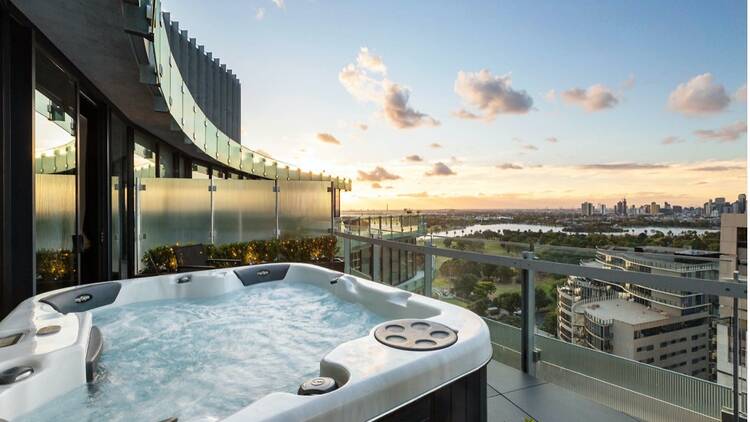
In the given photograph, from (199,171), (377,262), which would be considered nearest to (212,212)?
(199,171)

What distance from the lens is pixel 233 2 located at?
6.06 metres

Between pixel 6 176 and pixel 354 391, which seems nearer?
pixel 354 391

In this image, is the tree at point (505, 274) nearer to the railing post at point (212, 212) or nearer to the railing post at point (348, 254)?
the railing post at point (348, 254)

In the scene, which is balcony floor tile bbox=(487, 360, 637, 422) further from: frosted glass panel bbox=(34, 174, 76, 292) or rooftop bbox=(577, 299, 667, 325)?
frosted glass panel bbox=(34, 174, 76, 292)

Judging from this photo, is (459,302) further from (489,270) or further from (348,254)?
(348,254)

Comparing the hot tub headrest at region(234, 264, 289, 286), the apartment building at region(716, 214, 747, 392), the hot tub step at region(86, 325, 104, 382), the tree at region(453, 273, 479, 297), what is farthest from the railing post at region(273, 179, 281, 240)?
the apartment building at region(716, 214, 747, 392)

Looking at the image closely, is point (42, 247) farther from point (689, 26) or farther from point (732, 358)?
point (689, 26)

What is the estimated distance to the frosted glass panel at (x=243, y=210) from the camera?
6.88 m

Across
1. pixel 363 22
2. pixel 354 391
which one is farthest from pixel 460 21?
pixel 354 391

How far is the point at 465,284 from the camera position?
9.45 feet

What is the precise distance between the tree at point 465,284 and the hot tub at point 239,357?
17.9 inches

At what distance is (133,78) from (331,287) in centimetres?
279

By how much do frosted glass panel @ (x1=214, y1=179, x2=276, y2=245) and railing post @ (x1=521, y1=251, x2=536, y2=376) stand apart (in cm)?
548

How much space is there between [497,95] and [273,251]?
5.78 metres
